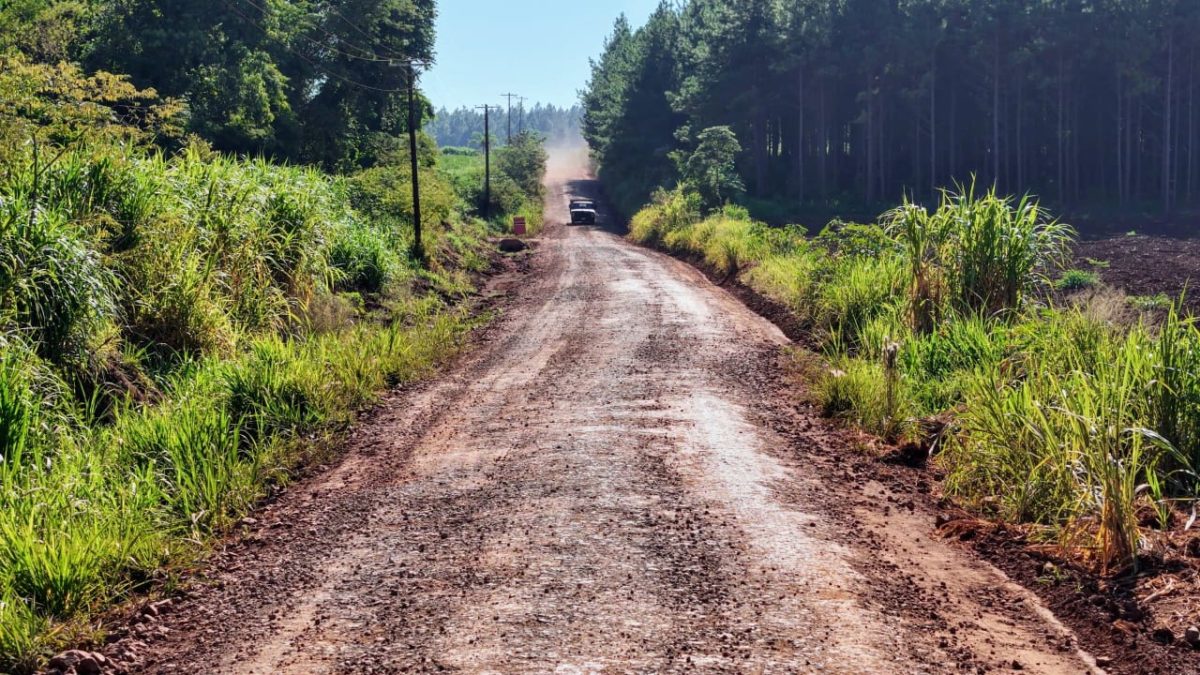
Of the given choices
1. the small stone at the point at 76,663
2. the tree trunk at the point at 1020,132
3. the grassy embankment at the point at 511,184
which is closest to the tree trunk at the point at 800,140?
the tree trunk at the point at 1020,132

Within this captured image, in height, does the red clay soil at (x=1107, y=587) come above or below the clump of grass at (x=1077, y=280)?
below

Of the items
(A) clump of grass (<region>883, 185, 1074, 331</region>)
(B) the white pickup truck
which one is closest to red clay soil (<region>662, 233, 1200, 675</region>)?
(A) clump of grass (<region>883, 185, 1074, 331</region>)

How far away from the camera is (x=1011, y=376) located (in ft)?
29.1

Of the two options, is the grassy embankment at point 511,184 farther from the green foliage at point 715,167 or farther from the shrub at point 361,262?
the shrub at point 361,262

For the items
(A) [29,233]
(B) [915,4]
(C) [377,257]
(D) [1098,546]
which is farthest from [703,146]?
(D) [1098,546]

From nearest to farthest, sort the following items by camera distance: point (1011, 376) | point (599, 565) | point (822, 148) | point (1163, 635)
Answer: point (1163, 635)
point (599, 565)
point (1011, 376)
point (822, 148)

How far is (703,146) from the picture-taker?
43688 millimetres

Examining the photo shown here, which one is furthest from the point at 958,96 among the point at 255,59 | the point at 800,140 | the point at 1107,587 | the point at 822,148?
the point at 1107,587

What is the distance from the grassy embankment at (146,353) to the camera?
5.66 meters

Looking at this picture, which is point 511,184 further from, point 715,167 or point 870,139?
point 870,139

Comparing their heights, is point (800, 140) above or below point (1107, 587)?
above

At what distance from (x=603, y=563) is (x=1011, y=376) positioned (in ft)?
16.6

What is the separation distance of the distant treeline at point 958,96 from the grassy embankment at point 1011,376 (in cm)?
3991

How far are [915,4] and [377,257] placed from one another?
46821 millimetres
